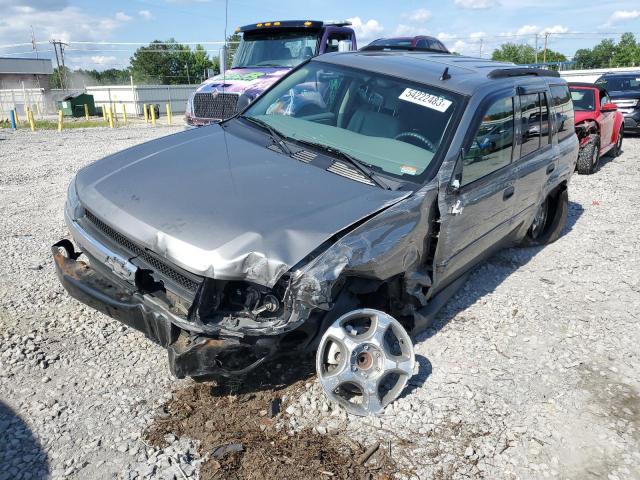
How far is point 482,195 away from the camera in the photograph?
3.70m

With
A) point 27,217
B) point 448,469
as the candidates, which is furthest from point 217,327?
point 27,217

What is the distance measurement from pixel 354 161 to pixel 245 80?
669 centimetres

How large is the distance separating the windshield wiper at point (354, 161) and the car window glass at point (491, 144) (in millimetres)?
667

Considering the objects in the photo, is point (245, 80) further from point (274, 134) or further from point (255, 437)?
point (255, 437)

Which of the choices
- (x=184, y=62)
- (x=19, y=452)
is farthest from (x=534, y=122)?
(x=184, y=62)

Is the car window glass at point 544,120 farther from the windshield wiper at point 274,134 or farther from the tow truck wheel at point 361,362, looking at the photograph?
the tow truck wheel at point 361,362

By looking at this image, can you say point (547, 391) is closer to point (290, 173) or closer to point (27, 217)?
point (290, 173)

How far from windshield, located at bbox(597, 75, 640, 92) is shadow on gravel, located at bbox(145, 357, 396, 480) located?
1554 centimetres

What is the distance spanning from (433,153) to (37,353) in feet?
Answer: 9.50

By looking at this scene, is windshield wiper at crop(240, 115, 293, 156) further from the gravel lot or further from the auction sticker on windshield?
the gravel lot

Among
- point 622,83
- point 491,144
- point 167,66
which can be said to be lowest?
point 167,66

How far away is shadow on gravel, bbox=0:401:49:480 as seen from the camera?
2.38 metres

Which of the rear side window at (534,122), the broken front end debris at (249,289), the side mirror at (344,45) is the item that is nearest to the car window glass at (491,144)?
the rear side window at (534,122)

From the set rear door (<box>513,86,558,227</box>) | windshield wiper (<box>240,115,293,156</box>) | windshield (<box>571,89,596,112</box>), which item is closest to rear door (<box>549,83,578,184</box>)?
rear door (<box>513,86,558,227</box>)
